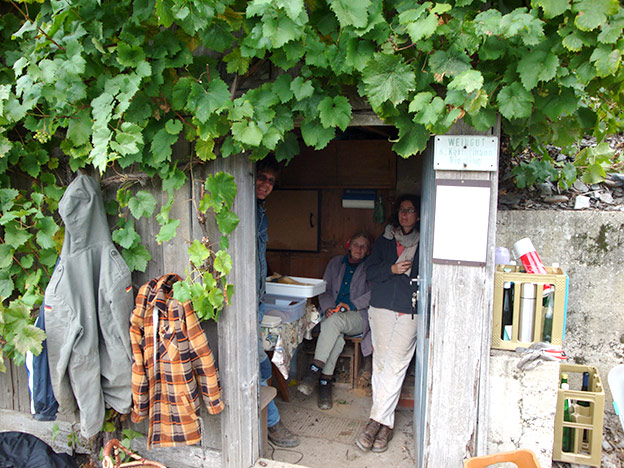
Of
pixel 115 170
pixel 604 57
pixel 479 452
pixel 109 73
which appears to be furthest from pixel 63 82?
pixel 479 452

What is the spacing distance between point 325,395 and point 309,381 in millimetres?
199

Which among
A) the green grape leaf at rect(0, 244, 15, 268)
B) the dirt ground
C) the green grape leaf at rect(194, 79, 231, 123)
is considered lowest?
the dirt ground

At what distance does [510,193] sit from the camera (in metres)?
3.66

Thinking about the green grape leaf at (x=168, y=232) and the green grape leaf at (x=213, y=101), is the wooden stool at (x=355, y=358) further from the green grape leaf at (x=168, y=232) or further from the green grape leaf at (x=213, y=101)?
the green grape leaf at (x=213, y=101)

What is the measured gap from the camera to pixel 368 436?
3418 millimetres

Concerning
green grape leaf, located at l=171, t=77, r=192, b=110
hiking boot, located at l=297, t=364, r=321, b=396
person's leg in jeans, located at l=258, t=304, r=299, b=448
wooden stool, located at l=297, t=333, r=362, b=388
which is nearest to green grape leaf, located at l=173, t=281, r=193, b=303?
green grape leaf, located at l=171, t=77, r=192, b=110

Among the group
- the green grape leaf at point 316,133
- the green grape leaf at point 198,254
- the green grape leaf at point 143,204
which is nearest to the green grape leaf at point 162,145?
the green grape leaf at point 143,204

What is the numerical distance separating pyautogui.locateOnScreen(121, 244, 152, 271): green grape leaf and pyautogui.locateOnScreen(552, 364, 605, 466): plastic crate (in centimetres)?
262

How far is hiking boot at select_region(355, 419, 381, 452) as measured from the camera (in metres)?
3.39

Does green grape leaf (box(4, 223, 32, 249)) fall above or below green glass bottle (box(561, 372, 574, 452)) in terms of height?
above

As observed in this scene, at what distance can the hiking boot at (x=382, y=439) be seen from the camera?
337 centimetres

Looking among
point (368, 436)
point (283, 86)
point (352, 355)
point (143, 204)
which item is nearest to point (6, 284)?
point (143, 204)

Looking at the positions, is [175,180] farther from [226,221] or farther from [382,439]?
[382,439]

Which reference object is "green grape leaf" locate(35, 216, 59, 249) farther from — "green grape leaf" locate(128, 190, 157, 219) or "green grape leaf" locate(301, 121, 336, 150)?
"green grape leaf" locate(301, 121, 336, 150)
